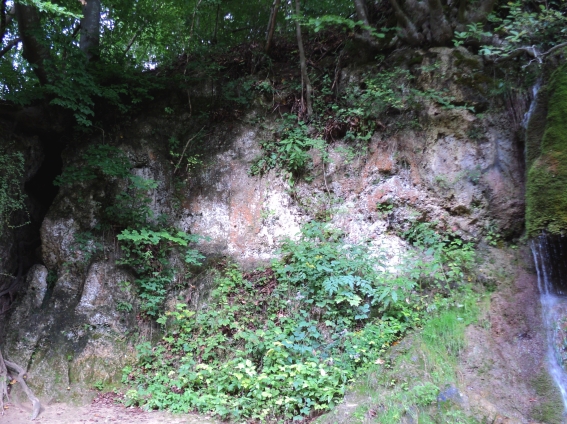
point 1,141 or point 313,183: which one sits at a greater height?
point 1,141

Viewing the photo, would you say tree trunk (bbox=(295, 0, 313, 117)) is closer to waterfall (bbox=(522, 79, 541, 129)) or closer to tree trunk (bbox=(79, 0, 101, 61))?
waterfall (bbox=(522, 79, 541, 129))

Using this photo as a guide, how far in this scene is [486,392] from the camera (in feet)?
14.6

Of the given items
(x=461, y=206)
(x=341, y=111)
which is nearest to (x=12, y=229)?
(x=341, y=111)

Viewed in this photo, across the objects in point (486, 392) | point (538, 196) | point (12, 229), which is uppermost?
point (12, 229)

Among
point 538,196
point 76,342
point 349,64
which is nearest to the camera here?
point 538,196

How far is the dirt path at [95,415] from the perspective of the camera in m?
4.91

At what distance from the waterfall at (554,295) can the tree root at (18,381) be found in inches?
267

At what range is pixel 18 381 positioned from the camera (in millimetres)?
5680

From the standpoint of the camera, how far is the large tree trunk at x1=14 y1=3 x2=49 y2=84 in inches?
260

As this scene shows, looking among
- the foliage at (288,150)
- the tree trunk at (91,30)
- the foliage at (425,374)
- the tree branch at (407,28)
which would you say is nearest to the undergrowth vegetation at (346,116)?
the foliage at (288,150)

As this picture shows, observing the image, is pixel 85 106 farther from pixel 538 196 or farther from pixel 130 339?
pixel 538 196

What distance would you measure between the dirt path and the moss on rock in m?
4.95

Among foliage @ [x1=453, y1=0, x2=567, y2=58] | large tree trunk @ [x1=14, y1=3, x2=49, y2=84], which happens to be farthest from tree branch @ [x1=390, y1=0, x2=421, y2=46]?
large tree trunk @ [x1=14, y1=3, x2=49, y2=84]

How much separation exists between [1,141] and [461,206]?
8.56 m
